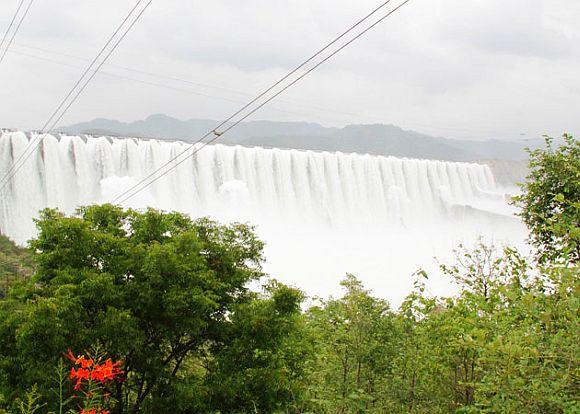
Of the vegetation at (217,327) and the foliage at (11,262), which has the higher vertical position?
the foliage at (11,262)

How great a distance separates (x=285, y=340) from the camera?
9.50m

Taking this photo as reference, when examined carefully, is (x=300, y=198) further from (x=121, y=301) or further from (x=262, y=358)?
(x=121, y=301)

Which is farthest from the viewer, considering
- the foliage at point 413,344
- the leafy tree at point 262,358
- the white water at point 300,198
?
the white water at point 300,198

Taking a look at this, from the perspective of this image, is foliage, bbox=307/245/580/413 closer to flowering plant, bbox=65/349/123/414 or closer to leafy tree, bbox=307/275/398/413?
leafy tree, bbox=307/275/398/413

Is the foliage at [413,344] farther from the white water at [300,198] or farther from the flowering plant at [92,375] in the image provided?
the white water at [300,198]

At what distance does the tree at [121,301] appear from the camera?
25.5ft

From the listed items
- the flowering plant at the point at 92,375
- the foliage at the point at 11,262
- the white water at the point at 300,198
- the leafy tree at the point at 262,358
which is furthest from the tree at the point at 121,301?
the white water at the point at 300,198

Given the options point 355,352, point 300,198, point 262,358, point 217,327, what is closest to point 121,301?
point 217,327

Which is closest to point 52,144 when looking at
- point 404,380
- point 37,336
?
point 37,336

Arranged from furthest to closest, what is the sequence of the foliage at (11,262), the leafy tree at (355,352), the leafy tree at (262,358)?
1. the foliage at (11,262)
2. the leafy tree at (262,358)
3. the leafy tree at (355,352)

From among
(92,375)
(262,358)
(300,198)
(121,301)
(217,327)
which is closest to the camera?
(92,375)

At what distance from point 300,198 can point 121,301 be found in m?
40.5

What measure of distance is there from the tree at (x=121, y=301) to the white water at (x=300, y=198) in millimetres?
28398

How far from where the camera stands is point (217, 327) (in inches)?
370
